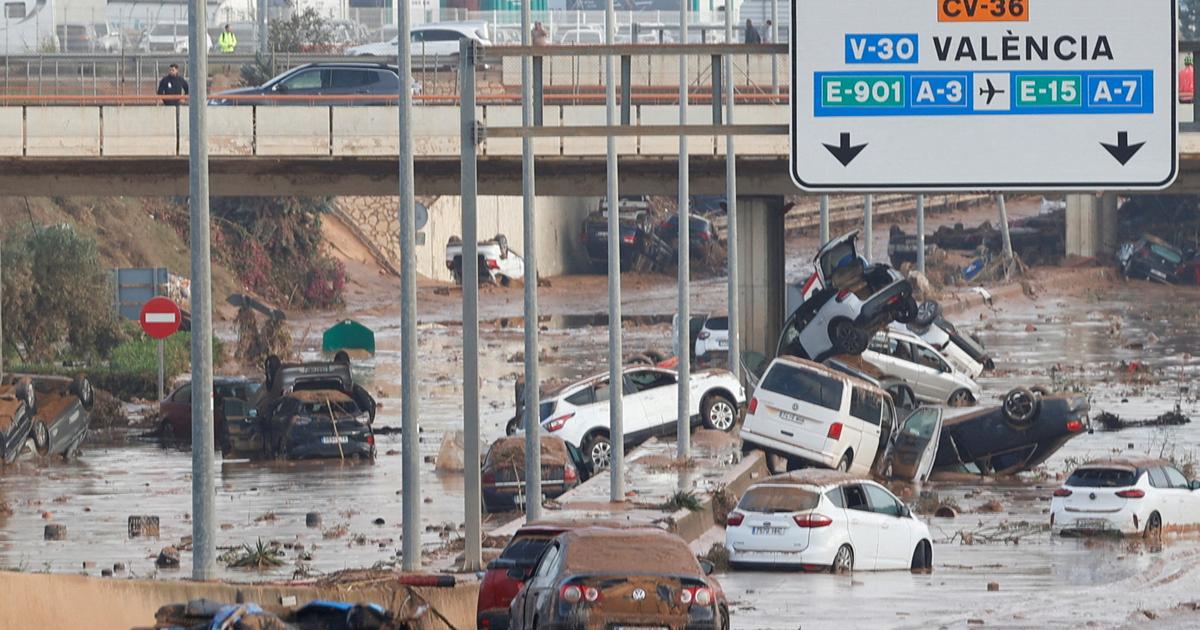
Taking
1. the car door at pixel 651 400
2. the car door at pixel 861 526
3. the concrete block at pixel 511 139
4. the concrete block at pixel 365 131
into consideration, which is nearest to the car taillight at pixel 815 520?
the car door at pixel 861 526

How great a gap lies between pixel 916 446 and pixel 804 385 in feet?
10.3

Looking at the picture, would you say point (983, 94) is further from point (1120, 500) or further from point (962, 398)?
point (962, 398)

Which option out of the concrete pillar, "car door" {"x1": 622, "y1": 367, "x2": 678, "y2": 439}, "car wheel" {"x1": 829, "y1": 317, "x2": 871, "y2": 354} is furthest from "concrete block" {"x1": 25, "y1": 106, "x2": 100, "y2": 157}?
"car wheel" {"x1": 829, "y1": 317, "x2": 871, "y2": 354}

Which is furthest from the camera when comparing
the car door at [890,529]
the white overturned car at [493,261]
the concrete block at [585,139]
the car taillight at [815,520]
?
the white overturned car at [493,261]

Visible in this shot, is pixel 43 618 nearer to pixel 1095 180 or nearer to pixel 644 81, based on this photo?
pixel 1095 180

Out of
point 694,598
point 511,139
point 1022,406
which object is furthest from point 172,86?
point 694,598

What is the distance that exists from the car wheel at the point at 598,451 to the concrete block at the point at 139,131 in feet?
39.3

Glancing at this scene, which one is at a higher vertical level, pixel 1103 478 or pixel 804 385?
pixel 804 385

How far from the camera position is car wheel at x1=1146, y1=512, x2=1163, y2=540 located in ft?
104

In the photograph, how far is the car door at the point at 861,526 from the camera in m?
26.9

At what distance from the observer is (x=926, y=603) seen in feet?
77.6

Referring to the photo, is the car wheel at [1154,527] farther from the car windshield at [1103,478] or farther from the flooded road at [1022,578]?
the car windshield at [1103,478]

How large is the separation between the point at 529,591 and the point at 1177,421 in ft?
116

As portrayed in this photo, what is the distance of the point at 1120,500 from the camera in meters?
31.5
